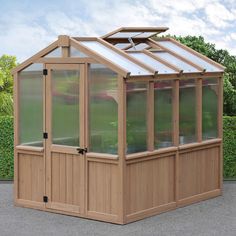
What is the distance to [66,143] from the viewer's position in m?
11.2

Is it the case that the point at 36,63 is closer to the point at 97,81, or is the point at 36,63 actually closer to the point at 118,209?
the point at 97,81

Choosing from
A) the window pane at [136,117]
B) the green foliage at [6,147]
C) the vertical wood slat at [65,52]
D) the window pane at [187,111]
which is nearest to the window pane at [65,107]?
the vertical wood slat at [65,52]

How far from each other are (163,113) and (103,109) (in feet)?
3.49

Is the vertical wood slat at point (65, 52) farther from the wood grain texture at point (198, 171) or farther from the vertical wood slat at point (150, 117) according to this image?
the wood grain texture at point (198, 171)

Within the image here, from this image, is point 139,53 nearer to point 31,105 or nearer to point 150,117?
point 150,117

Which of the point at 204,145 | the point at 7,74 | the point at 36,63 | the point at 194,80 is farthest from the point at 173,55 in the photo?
the point at 7,74

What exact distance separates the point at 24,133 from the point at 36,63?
1096mm

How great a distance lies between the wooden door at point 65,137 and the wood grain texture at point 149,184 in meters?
0.73

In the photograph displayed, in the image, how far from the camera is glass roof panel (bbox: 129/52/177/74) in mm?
11336

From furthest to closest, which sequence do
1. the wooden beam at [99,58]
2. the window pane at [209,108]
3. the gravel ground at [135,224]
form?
the window pane at [209,108]
the wooden beam at [99,58]
the gravel ground at [135,224]

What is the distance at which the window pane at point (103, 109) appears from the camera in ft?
34.7

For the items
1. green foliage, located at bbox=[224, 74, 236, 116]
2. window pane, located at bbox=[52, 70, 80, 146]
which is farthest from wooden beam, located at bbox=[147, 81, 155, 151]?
green foliage, located at bbox=[224, 74, 236, 116]

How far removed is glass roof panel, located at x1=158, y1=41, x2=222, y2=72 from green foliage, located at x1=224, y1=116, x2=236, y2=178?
213 centimetres

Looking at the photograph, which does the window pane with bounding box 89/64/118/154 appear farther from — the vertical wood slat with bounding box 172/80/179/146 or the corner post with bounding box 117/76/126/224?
the vertical wood slat with bounding box 172/80/179/146
